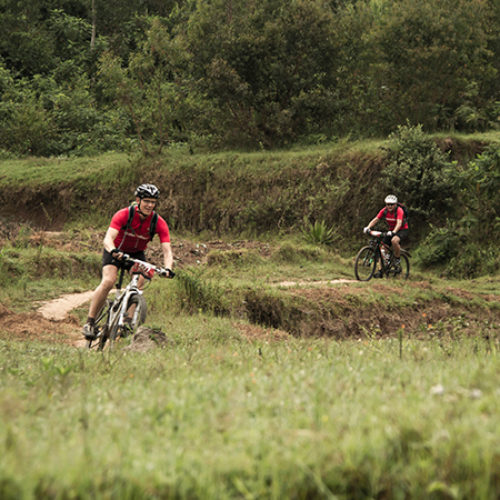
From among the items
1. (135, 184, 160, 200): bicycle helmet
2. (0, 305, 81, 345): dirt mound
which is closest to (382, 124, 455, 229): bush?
(0, 305, 81, 345): dirt mound

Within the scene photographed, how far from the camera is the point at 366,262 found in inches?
723

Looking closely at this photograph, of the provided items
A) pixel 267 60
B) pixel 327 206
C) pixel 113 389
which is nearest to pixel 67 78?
pixel 267 60

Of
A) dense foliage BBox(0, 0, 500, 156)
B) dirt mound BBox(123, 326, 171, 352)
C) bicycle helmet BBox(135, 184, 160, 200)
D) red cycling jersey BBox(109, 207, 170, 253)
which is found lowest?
dirt mound BBox(123, 326, 171, 352)

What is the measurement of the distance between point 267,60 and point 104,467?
86.9 feet

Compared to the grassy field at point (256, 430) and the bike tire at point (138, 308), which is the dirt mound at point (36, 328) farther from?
the grassy field at point (256, 430)

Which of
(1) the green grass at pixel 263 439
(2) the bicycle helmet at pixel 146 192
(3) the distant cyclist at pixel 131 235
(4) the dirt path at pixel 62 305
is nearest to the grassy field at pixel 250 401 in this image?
(1) the green grass at pixel 263 439

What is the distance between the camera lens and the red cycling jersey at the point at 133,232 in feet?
30.9

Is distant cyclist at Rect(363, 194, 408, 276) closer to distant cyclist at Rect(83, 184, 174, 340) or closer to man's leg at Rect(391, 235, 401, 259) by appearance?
man's leg at Rect(391, 235, 401, 259)

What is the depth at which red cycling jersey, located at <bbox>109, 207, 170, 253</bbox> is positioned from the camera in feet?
30.9

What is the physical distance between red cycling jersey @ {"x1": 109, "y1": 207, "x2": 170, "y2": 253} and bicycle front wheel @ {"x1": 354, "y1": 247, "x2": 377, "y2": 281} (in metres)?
9.70

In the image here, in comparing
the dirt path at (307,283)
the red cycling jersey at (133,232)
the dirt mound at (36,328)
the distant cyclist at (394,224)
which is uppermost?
the red cycling jersey at (133,232)

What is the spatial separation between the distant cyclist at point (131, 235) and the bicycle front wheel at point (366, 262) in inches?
383

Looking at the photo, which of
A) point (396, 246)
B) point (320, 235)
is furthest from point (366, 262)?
point (320, 235)

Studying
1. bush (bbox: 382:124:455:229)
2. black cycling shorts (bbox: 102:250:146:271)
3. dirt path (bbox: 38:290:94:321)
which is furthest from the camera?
bush (bbox: 382:124:455:229)
